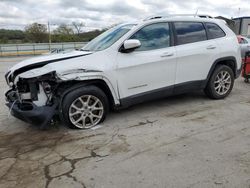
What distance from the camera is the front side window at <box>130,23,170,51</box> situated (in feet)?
16.4

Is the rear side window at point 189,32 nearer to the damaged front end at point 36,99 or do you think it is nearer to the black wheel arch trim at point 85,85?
the black wheel arch trim at point 85,85

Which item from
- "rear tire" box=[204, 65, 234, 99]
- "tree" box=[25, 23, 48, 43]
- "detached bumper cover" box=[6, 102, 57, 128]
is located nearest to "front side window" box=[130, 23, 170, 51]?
"rear tire" box=[204, 65, 234, 99]

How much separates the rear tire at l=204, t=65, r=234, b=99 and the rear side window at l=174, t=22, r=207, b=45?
2.62 ft

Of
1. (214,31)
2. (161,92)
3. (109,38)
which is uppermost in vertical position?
(214,31)

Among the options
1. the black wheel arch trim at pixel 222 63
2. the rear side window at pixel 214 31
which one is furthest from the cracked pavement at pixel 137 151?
the rear side window at pixel 214 31

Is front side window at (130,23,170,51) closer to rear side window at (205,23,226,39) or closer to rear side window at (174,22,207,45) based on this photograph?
rear side window at (174,22,207,45)

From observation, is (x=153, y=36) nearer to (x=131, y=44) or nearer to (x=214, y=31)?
(x=131, y=44)

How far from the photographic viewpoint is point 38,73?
13.9 feet

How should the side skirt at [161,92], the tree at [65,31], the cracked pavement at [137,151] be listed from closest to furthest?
the cracked pavement at [137,151], the side skirt at [161,92], the tree at [65,31]

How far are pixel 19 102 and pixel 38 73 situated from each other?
0.67m

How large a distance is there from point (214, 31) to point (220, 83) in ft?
3.62

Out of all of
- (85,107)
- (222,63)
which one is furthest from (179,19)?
(85,107)

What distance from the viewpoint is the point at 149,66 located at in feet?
16.4

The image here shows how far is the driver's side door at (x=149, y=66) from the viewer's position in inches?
189
